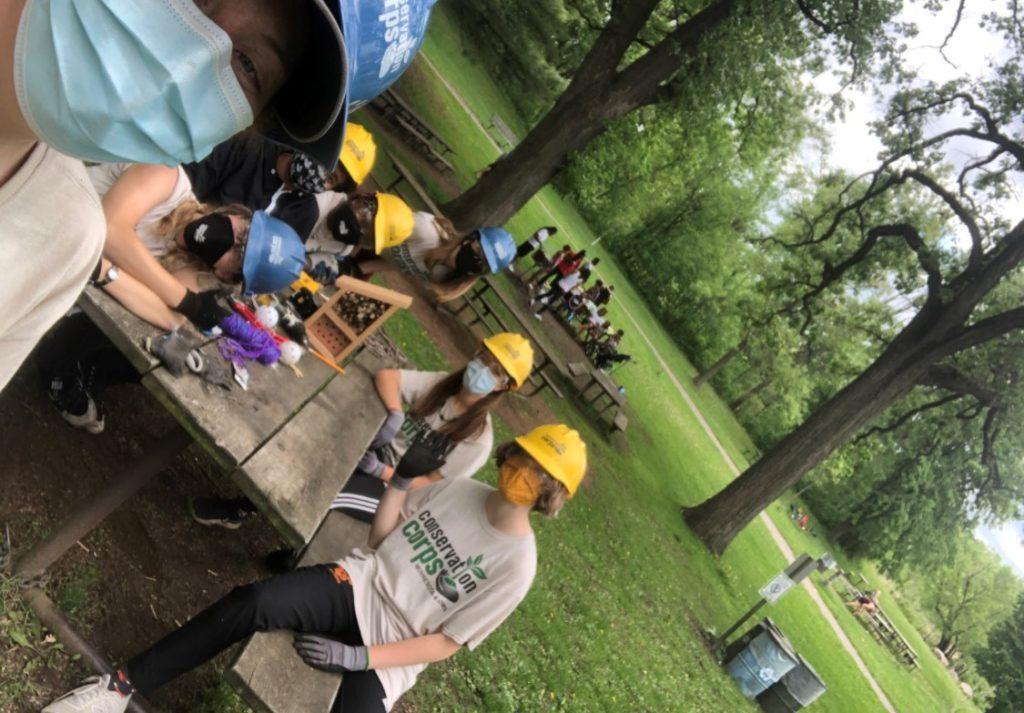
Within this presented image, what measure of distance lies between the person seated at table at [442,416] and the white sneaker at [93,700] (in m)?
1.69

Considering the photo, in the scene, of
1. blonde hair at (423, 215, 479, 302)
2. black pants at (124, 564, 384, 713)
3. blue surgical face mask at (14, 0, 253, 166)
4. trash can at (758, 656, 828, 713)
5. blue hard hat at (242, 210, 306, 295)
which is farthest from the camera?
trash can at (758, 656, 828, 713)

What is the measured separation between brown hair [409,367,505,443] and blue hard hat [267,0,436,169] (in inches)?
132

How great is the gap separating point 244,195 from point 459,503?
2454 mm

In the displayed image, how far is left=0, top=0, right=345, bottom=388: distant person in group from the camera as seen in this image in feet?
3.60

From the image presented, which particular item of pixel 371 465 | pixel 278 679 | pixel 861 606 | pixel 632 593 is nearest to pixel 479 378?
pixel 371 465

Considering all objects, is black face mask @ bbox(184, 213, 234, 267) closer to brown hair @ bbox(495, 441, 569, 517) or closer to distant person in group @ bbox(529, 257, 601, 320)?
brown hair @ bbox(495, 441, 569, 517)

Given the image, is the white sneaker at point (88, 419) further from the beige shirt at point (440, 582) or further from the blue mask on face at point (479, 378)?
the blue mask on face at point (479, 378)

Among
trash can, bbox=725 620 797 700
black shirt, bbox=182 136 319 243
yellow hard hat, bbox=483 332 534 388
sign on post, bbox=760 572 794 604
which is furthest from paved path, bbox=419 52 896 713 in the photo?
black shirt, bbox=182 136 319 243

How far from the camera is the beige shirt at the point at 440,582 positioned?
3516mm

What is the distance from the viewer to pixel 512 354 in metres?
5.20

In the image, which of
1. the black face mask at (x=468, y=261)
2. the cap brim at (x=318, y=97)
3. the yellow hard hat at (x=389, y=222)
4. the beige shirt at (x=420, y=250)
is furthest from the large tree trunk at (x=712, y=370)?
the cap brim at (x=318, y=97)

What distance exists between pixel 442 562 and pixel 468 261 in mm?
5119

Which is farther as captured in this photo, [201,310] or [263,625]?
[201,310]

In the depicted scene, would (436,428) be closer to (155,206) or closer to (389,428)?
(389,428)
